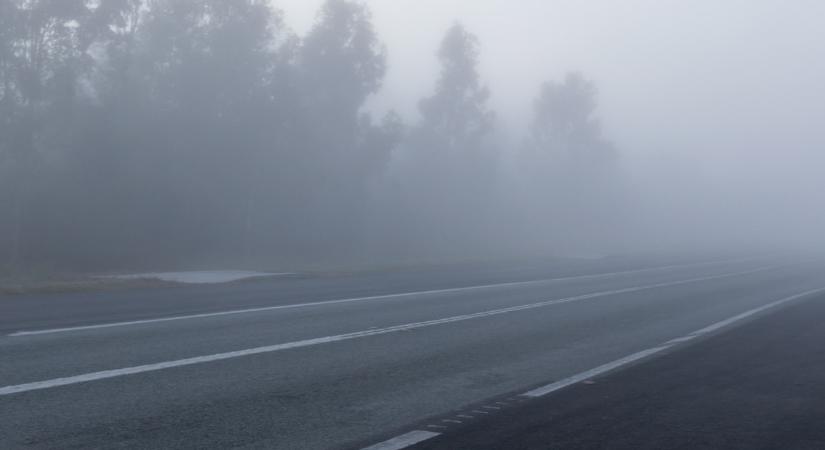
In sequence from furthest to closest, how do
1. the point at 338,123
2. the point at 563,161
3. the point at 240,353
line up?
the point at 563,161
the point at 338,123
the point at 240,353

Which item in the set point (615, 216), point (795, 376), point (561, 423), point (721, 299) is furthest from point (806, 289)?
point (615, 216)

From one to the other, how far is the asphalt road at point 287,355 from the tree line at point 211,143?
14.5 m

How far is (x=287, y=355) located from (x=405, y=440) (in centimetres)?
430

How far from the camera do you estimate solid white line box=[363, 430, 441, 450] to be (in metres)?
7.12

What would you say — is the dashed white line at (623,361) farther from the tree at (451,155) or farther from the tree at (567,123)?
the tree at (567,123)

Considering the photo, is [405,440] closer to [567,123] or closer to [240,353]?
[240,353]

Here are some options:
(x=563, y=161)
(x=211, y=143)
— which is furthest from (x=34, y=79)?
(x=563, y=161)

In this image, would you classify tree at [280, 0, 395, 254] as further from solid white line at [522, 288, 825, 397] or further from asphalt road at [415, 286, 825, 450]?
asphalt road at [415, 286, 825, 450]

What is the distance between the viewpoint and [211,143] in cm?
4078

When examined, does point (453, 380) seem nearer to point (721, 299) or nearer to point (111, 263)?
point (721, 299)

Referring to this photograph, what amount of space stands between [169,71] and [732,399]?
34.1 m

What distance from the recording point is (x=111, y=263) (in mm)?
35250

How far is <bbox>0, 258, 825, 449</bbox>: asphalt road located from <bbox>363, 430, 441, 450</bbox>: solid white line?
15 centimetres

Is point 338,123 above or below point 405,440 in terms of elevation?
above
